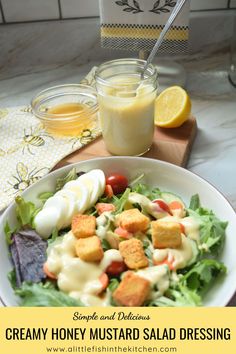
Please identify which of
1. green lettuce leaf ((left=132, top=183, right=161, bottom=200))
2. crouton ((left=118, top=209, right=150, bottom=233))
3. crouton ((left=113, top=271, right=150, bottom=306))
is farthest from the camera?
green lettuce leaf ((left=132, top=183, right=161, bottom=200))

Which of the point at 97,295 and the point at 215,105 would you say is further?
the point at 215,105

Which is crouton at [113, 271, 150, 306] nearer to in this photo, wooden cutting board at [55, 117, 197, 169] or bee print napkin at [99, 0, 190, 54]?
wooden cutting board at [55, 117, 197, 169]

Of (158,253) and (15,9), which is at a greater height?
(15,9)

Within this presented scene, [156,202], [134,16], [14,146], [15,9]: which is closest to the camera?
[156,202]

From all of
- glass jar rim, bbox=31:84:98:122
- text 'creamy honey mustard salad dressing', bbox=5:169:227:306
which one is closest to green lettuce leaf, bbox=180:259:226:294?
text 'creamy honey mustard salad dressing', bbox=5:169:227:306

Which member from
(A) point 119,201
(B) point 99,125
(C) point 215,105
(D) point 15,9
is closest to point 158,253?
(A) point 119,201

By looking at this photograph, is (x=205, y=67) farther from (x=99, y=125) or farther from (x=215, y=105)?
(x=99, y=125)

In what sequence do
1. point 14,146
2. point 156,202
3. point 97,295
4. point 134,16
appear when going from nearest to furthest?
1. point 97,295
2. point 156,202
3. point 14,146
4. point 134,16

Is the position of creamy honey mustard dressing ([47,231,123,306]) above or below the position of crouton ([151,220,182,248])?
below
